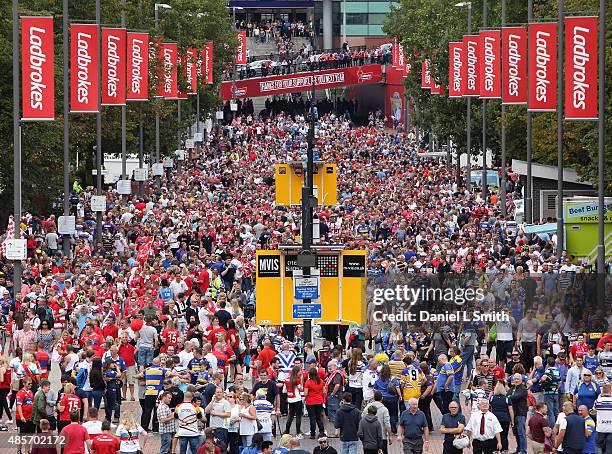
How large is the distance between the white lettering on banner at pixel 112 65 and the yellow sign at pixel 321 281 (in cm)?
2113

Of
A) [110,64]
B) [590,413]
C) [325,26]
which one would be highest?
[325,26]

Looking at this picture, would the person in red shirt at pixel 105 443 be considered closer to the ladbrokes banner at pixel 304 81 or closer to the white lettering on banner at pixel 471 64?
the white lettering on banner at pixel 471 64

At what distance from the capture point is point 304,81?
12369cm

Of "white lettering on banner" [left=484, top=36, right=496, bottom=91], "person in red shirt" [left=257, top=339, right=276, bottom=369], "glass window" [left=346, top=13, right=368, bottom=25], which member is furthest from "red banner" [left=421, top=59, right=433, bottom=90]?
"glass window" [left=346, top=13, right=368, bottom=25]

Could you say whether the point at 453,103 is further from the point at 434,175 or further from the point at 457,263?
the point at 457,263

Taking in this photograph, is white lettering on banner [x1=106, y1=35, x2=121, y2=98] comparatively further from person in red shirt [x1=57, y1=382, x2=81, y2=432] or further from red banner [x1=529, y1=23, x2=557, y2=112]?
person in red shirt [x1=57, y1=382, x2=81, y2=432]

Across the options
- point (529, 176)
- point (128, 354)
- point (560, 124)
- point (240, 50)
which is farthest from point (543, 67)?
point (240, 50)

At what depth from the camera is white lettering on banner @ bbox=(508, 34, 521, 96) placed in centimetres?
5012

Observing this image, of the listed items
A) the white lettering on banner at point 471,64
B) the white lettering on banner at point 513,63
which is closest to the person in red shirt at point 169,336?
the white lettering on banner at point 513,63

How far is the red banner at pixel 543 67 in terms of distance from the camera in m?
43.5

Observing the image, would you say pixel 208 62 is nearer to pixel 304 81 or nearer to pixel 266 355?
pixel 304 81

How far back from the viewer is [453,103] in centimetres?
7412

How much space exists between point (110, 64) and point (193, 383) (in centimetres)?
2398

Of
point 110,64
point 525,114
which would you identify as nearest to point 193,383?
point 110,64
